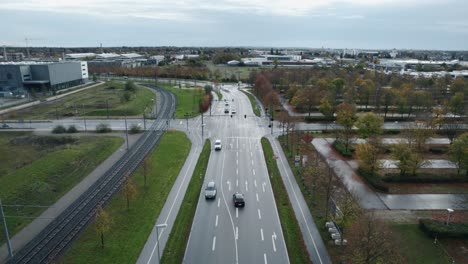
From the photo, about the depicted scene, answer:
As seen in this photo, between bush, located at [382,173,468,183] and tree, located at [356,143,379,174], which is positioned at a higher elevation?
tree, located at [356,143,379,174]

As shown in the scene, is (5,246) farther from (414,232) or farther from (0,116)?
(0,116)

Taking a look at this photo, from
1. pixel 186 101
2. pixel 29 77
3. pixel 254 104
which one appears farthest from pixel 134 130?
pixel 29 77

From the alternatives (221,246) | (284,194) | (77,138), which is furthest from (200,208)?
(77,138)

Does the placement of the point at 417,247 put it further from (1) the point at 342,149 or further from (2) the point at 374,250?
(1) the point at 342,149

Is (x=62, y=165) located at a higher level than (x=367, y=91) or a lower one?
lower

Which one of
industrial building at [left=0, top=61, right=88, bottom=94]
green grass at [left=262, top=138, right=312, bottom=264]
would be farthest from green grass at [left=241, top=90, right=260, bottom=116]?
industrial building at [left=0, top=61, right=88, bottom=94]

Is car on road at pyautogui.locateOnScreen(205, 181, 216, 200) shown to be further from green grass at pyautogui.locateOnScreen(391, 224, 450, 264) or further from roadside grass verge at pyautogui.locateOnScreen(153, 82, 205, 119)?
roadside grass verge at pyautogui.locateOnScreen(153, 82, 205, 119)
